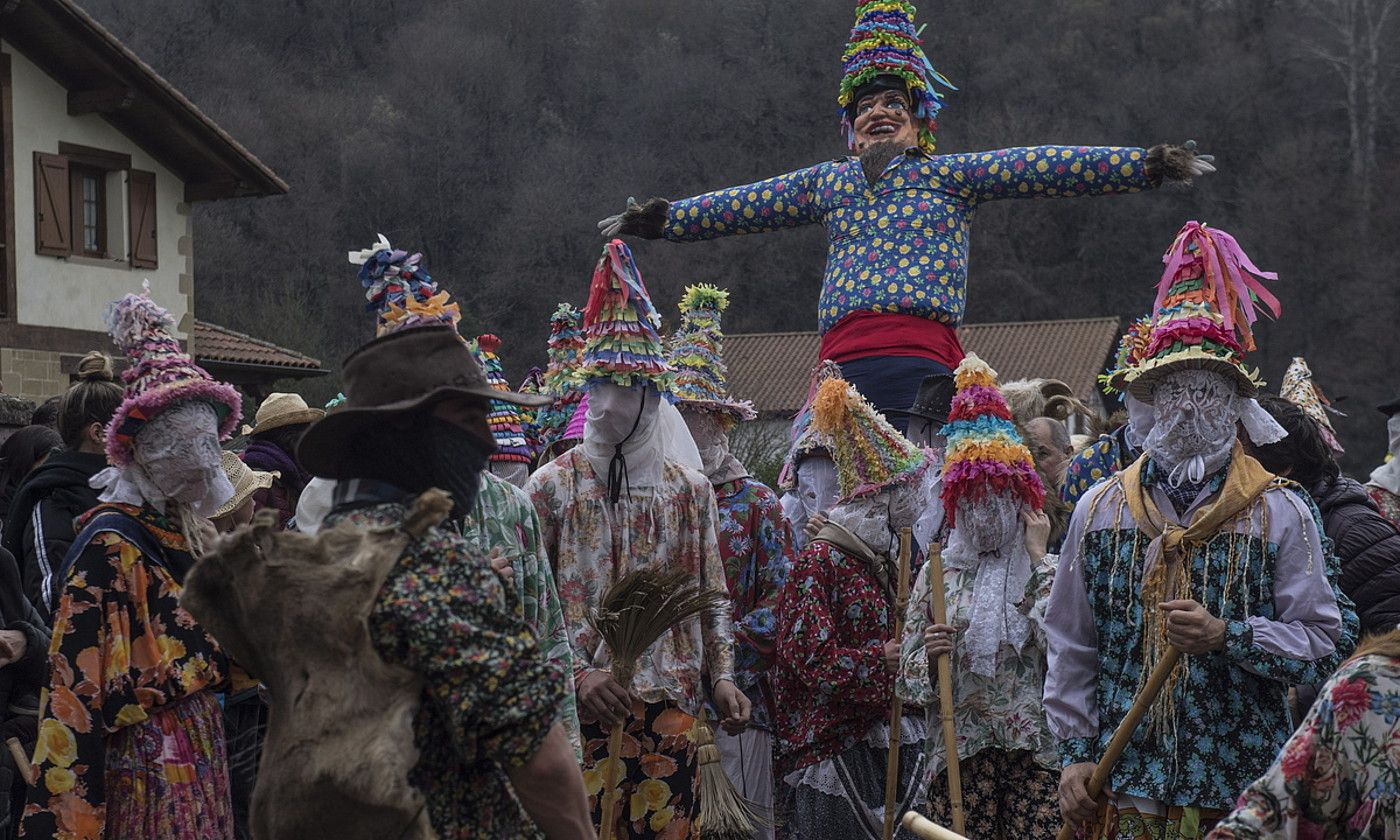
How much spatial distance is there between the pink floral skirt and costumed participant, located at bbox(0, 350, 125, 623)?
1.45 metres

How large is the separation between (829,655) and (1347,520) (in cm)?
193

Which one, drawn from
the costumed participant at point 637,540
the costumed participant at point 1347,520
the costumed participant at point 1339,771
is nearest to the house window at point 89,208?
the costumed participant at point 637,540

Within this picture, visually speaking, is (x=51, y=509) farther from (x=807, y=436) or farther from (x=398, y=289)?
(x=807, y=436)

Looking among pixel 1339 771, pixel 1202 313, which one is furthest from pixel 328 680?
pixel 1202 313

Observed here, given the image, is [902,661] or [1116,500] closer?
[1116,500]

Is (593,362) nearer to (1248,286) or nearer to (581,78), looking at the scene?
(1248,286)

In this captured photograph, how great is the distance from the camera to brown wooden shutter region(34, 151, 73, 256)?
22266 mm

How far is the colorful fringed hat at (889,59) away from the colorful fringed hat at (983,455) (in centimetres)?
305

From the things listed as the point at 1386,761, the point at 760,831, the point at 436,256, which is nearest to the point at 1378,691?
the point at 1386,761

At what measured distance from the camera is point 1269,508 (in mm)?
4508

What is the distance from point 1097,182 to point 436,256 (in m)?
42.7

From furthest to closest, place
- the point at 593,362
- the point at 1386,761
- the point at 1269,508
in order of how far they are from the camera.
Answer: the point at 593,362 → the point at 1269,508 → the point at 1386,761

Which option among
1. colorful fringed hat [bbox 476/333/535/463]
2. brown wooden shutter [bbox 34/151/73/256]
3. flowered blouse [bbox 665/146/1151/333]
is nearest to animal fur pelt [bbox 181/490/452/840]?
colorful fringed hat [bbox 476/333/535/463]

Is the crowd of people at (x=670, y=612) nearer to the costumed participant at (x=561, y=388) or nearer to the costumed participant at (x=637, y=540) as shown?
the costumed participant at (x=637, y=540)
